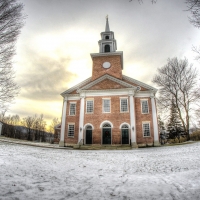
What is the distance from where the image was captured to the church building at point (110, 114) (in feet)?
63.0

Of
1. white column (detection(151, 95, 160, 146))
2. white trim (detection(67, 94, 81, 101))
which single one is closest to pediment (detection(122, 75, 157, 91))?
white column (detection(151, 95, 160, 146))

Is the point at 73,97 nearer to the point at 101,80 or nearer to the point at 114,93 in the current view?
the point at 101,80

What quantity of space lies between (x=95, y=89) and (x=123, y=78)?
5.31 meters

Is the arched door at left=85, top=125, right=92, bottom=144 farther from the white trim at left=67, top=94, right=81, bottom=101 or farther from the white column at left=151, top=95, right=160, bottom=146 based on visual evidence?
the white column at left=151, top=95, right=160, bottom=146

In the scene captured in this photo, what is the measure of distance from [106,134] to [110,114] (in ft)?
9.25

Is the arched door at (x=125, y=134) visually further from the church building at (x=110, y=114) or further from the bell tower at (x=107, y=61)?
the bell tower at (x=107, y=61)

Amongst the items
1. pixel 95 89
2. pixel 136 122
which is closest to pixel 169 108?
pixel 136 122

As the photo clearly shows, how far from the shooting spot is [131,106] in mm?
19516

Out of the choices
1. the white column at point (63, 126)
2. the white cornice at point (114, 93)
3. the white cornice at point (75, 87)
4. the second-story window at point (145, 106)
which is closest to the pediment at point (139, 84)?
the white cornice at point (114, 93)

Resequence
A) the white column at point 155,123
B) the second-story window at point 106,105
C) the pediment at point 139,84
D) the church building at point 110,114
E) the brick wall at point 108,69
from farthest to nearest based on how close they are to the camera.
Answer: the brick wall at point 108,69 → the pediment at point 139,84 → the second-story window at point 106,105 → the church building at point 110,114 → the white column at point 155,123

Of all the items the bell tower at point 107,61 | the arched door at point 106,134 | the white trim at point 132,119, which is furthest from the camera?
the bell tower at point 107,61

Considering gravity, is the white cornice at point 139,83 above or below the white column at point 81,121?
above

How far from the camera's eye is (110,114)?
20125 mm

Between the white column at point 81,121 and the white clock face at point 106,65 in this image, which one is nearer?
the white column at point 81,121
